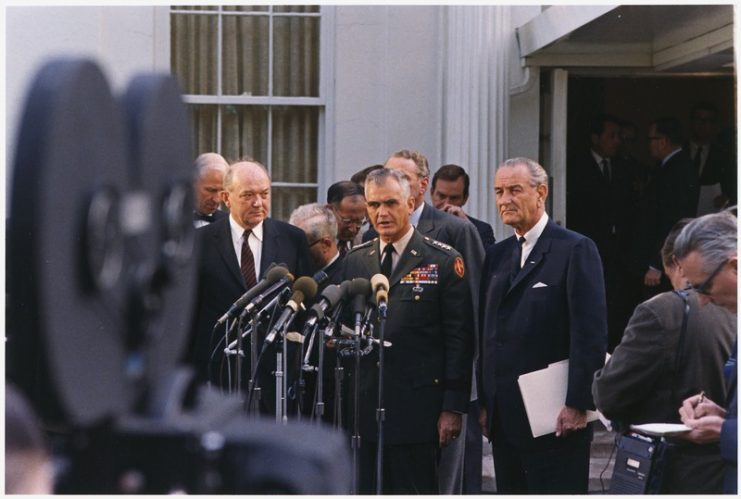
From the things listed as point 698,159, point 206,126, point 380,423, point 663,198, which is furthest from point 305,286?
point 206,126

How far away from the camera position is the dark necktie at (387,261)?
4895 millimetres

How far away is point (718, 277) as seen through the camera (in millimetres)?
3207

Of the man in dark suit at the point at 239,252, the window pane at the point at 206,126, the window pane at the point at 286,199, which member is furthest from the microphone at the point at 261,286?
the window pane at the point at 286,199

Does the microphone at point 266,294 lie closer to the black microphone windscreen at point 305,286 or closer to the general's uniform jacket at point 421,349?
the black microphone windscreen at point 305,286

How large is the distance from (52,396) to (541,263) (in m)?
3.75

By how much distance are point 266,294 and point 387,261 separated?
2.96 ft

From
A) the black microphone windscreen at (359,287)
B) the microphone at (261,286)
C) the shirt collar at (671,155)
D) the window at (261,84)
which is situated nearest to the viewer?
the microphone at (261,286)

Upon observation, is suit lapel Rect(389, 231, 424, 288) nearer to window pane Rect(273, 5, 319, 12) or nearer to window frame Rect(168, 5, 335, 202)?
window frame Rect(168, 5, 335, 202)

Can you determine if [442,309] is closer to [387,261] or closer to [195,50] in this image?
[387,261]

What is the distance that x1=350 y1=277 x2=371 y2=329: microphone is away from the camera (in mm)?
4297

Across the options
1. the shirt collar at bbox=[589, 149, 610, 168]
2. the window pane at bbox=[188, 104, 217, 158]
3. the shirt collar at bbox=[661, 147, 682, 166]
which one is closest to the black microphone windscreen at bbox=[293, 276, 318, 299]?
the shirt collar at bbox=[661, 147, 682, 166]

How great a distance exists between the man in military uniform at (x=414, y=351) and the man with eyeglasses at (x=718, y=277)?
1615 mm

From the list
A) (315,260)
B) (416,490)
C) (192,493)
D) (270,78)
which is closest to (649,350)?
(416,490)

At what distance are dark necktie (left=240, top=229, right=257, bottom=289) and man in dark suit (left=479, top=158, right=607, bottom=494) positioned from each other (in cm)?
91
